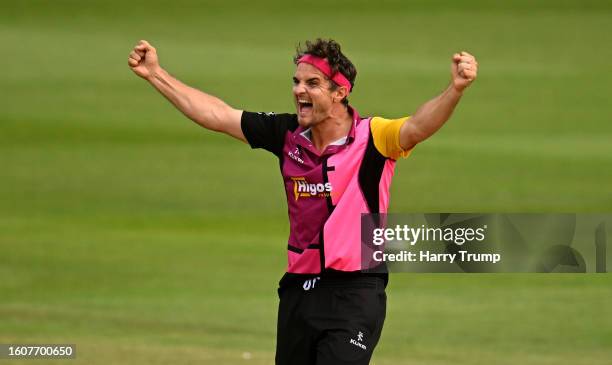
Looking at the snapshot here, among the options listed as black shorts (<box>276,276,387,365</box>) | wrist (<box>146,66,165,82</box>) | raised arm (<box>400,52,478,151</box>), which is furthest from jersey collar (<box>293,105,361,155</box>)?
wrist (<box>146,66,165,82</box>)

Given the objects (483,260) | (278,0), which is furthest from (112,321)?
(278,0)

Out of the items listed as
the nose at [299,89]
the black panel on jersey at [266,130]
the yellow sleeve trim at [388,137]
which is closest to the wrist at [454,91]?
the yellow sleeve trim at [388,137]

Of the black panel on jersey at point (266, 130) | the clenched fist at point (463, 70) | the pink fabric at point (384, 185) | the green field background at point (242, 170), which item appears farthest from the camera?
the green field background at point (242, 170)

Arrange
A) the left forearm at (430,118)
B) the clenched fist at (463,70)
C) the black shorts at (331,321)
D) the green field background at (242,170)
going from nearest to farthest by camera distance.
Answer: the clenched fist at (463,70) < the left forearm at (430,118) < the black shorts at (331,321) < the green field background at (242,170)

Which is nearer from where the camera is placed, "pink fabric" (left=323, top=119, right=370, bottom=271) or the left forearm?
the left forearm

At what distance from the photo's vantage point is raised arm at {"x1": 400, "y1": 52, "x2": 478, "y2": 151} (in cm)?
571

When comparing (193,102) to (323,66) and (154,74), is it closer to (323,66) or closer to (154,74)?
(154,74)

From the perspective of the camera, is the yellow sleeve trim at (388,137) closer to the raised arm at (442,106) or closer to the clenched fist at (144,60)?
the raised arm at (442,106)

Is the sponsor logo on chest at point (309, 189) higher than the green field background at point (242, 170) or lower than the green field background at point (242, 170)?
lower

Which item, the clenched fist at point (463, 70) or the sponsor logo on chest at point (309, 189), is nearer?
the clenched fist at point (463, 70)

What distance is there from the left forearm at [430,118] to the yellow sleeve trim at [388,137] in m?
0.04

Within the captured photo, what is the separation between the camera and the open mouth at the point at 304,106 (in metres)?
6.26

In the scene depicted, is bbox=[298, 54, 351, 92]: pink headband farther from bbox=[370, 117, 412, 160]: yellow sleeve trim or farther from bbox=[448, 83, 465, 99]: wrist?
bbox=[448, 83, 465, 99]: wrist

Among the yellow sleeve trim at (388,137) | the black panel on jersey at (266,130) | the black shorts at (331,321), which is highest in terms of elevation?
the black panel on jersey at (266,130)
